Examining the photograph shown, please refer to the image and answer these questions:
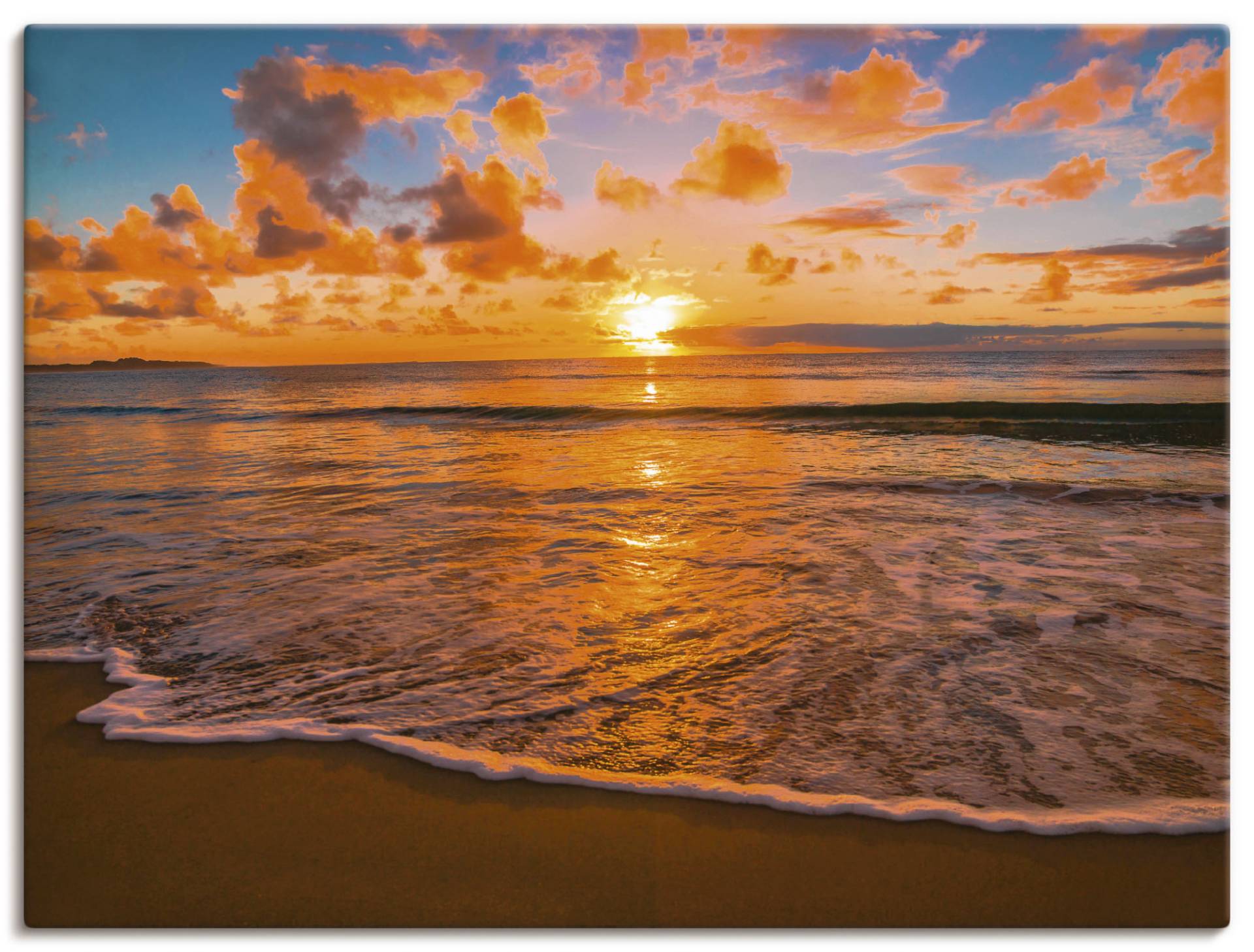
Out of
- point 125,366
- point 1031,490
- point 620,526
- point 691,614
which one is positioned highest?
point 125,366

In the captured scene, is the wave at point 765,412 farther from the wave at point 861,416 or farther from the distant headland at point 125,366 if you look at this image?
the distant headland at point 125,366

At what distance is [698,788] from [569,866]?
0.46m

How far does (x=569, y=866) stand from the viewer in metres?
2.19

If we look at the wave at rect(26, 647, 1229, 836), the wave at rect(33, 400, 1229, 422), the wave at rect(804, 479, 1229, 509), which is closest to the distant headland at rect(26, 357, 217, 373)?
the wave at rect(26, 647, 1229, 836)

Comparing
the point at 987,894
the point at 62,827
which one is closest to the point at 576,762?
the point at 987,894

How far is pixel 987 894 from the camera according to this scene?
211 centimetres

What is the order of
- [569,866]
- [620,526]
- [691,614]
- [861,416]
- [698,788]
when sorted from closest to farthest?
1. [569,866]
2. [698,788]
3. [691,614]
4. [620,526]
5. [861,416]

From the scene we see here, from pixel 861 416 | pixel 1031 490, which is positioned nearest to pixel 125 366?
pixel 1031 490

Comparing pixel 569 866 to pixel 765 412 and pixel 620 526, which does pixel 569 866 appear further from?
pixel 765 412

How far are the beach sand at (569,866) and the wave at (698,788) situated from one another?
30 mm

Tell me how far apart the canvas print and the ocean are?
3cm

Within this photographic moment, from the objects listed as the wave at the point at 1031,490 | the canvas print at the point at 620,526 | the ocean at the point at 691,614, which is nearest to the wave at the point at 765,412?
the ocean at the point at 691,614

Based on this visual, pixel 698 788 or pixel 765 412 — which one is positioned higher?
pixel 765 412

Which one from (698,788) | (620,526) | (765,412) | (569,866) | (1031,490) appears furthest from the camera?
(765,412)
